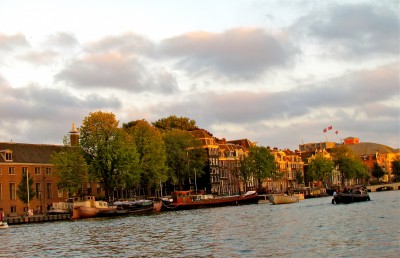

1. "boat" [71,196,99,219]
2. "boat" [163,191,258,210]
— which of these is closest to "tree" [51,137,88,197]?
"boat" [71,196,99,219]

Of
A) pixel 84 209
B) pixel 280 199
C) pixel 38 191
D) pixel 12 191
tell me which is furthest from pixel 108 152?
pixel 280 199

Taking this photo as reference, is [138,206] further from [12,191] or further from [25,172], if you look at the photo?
[12,191]

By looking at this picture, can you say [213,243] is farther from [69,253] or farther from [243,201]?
[243,201]

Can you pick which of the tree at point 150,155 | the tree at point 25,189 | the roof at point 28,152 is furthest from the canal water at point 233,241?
the roof at point 28,152

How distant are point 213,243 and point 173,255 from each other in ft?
21.5

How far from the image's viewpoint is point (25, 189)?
10794 centimetres

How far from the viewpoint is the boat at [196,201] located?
115188 millimetres

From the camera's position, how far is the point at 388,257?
34062 mm

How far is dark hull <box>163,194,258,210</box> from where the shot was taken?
115m

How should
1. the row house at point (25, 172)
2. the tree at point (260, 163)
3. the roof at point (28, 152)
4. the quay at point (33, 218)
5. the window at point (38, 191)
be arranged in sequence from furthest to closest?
1. the tree at point (260, 163)
2. the window at point (38, 191)
3. the roof at point (28, 152)
4. the row house at point (25, 172)
5. the quay at point (33, 218)

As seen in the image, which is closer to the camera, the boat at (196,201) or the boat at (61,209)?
the boat at (61,209)

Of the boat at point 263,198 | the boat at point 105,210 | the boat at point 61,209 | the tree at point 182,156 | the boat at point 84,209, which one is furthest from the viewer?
the boat at point 263,198

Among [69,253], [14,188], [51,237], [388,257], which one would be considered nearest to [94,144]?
[14,188]

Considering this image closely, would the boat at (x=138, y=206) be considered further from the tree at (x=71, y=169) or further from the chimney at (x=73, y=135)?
the chimney at (x=73, y=135)
